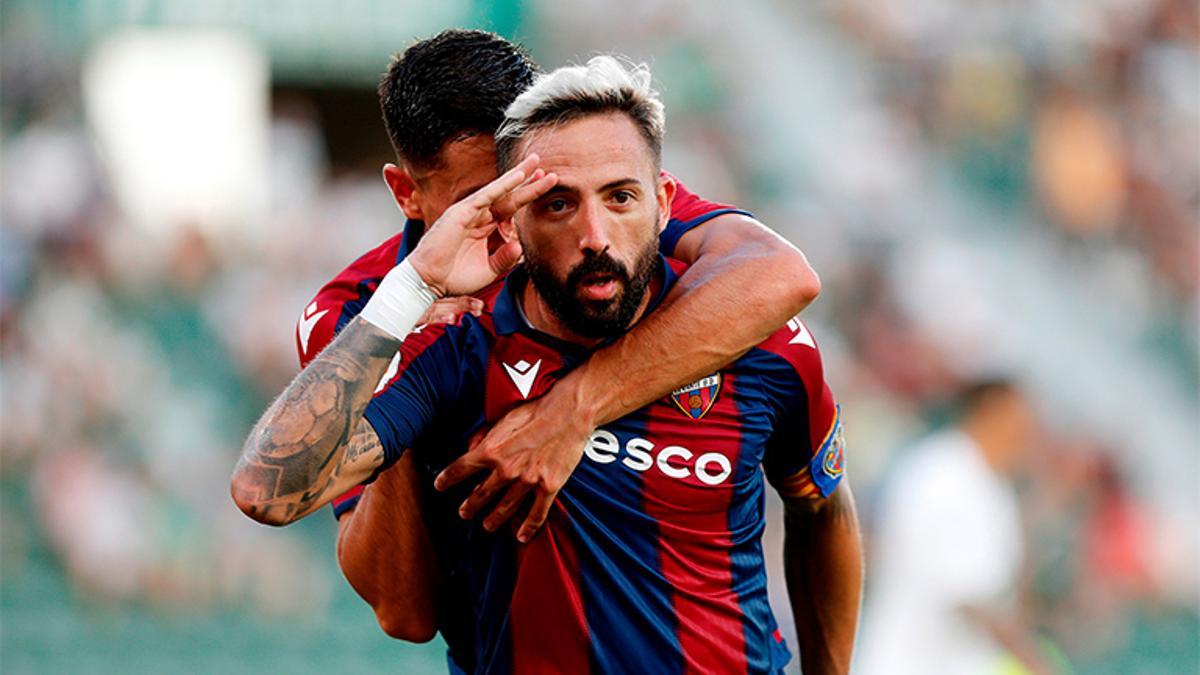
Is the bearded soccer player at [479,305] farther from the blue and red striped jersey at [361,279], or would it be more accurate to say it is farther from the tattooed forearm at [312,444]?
the tattooed forearm at [312,444]

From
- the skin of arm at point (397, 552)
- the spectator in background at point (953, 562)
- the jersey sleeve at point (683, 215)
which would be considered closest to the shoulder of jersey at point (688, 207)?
the jersey sleeve at point (683, 215)

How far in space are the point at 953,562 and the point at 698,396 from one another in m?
3.61

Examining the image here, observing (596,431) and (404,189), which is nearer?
(596,431)

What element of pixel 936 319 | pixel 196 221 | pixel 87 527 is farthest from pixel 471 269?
pixel 196 221

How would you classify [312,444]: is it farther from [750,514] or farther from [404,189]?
[404,189]

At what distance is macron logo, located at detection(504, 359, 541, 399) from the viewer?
3518mm

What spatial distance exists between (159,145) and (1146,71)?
317 inches

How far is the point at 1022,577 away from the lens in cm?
888

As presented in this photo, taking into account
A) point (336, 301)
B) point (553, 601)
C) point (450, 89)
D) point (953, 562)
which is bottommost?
point (953, 562)

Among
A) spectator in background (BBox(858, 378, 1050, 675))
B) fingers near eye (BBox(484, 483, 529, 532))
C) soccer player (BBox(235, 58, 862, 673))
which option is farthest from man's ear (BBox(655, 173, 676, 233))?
spectator in background (BBox(858, 378, 1050, 675))

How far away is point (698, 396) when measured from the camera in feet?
11.6

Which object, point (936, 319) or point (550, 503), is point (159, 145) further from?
point (550, 503)

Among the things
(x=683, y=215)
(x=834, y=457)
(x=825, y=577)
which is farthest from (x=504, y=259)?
(x=825, y=577)

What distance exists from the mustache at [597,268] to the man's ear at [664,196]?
197mm
